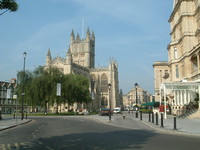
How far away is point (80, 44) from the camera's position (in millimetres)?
118812

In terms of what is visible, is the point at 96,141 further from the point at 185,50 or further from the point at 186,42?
the point at 186,42

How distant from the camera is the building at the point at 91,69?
294ft

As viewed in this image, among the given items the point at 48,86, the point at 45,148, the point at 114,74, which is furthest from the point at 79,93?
the point at 114,74

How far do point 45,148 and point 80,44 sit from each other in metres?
112

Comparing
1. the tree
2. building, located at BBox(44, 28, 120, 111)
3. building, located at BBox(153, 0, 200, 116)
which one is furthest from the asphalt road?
building, located at BBox(44, 28, 120, 111)

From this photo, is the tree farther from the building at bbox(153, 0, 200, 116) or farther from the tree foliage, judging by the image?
the tree foliage

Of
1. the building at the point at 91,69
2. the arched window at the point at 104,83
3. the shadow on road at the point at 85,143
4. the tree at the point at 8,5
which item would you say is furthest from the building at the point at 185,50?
the arched window at the point at 104,83

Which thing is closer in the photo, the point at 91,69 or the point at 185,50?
the point at 185,50

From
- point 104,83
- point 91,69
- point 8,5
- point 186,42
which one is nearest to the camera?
point 8,5

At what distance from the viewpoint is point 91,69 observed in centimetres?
11138

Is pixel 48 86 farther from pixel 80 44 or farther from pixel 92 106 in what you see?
pixel 80 44

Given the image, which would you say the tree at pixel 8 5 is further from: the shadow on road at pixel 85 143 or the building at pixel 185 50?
the building at pixel 185 50

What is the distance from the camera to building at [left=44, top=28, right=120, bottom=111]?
89750mm

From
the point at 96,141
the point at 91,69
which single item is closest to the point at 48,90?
the point at 96,141
